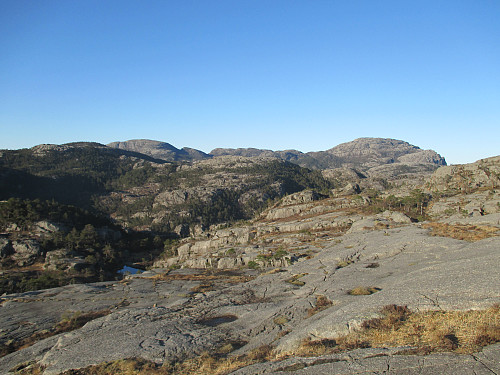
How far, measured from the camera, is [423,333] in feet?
43.3

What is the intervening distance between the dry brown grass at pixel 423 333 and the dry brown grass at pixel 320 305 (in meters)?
5.84

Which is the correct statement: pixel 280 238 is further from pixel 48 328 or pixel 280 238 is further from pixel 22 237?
pixel 22 237

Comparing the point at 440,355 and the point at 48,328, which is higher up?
the point at 440,355

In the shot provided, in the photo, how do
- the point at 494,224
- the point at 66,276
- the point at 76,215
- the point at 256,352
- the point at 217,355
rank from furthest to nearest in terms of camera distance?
the point at 76,215 → the point at 66,276 → the point at 494,224 → the point at 217,355 → the point at 256,352

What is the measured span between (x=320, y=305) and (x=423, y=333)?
364 inches

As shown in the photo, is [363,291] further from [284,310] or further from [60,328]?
[60,328]

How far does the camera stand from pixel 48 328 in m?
26.3

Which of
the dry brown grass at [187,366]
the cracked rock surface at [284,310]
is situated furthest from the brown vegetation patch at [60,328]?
the dry brown grass at [187,366]

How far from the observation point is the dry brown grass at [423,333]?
37.8 feet

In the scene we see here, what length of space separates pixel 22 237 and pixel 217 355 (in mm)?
108666

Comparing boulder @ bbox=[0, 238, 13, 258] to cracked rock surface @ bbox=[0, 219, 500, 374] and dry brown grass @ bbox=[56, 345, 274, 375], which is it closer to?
cracked rock surface @ bbox=[0, 219, 500, 374]

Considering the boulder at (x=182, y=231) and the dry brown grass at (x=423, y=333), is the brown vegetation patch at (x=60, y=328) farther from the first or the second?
the boulder at (x=182, y=231)

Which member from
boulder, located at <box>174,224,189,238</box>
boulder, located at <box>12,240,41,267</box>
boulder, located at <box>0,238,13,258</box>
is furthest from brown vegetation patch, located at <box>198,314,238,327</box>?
boulder, located at <box>174,224,189,238</box>

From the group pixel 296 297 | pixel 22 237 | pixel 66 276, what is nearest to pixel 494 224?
pixel 296 297
